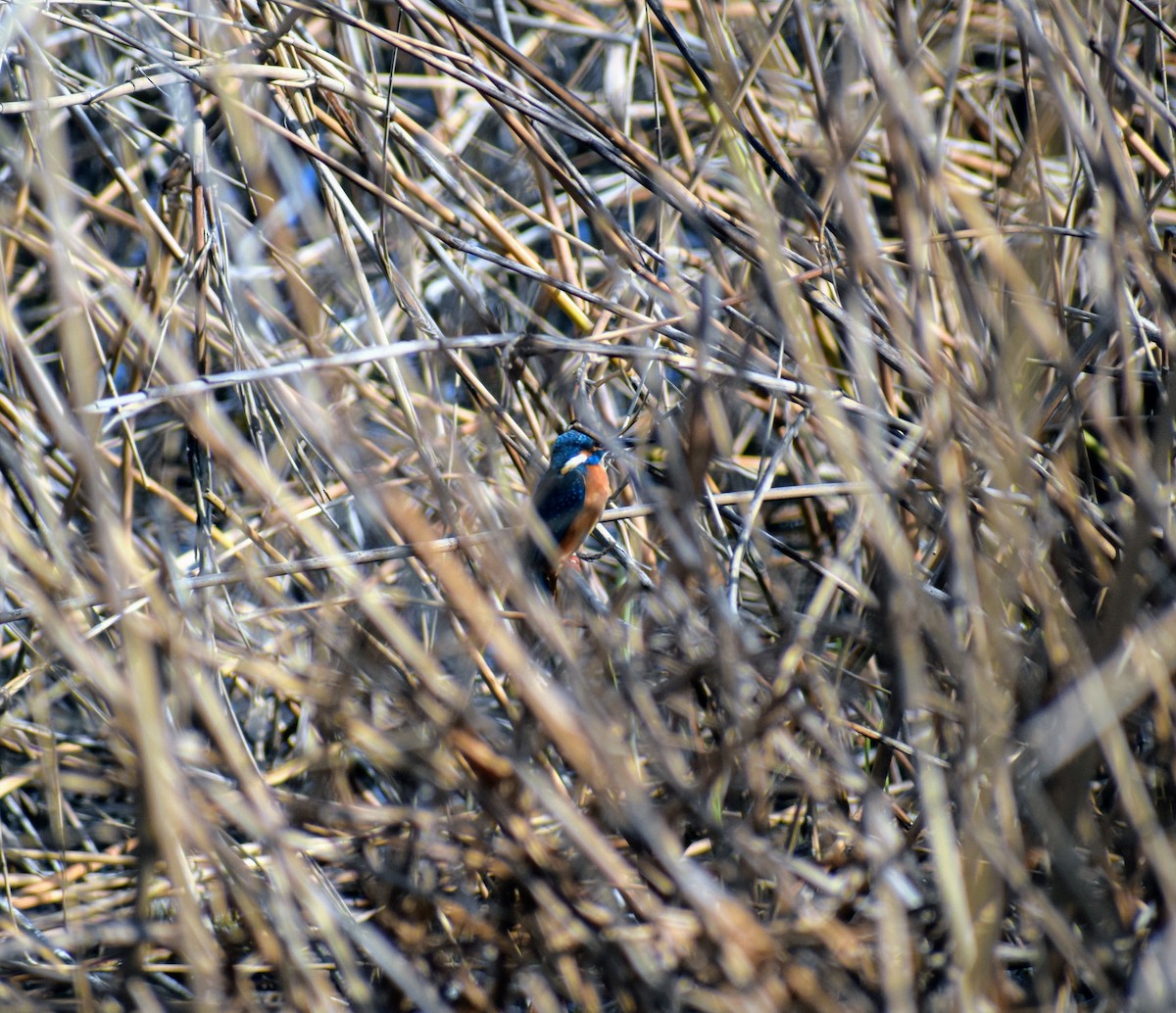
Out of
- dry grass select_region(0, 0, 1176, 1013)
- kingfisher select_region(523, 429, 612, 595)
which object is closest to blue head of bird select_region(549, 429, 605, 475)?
kingfisher select_region(523, 429, 612, 595)

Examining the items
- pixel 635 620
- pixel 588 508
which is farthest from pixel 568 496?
pixel 635 620

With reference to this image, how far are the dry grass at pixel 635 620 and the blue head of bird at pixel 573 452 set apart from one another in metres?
0.12

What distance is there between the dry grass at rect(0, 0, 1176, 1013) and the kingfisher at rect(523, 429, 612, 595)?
0.40ft

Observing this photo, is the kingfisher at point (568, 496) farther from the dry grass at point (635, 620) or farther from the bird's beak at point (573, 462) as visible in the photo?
the dry grass at point (635, 620)

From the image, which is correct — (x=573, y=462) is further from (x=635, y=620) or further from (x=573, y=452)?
(x=635, y=620)

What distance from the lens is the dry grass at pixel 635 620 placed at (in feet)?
4.10

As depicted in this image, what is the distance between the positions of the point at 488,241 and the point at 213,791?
6.43ft

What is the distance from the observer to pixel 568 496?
271 cm

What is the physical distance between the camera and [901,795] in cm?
231

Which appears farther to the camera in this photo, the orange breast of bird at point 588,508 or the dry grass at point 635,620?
the orange breast of bird at point 588,508

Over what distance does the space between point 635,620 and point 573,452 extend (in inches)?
23.6

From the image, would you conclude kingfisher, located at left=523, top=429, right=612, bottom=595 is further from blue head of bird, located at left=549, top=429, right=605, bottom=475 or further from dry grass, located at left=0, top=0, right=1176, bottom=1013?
dry grass, located at left=0, top=0, right=1176, bottom=1013

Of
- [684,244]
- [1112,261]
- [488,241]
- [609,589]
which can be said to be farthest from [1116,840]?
[684,244]

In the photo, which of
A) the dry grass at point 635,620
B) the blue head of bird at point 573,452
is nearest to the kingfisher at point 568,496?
the blue head of bird at point 573,452
